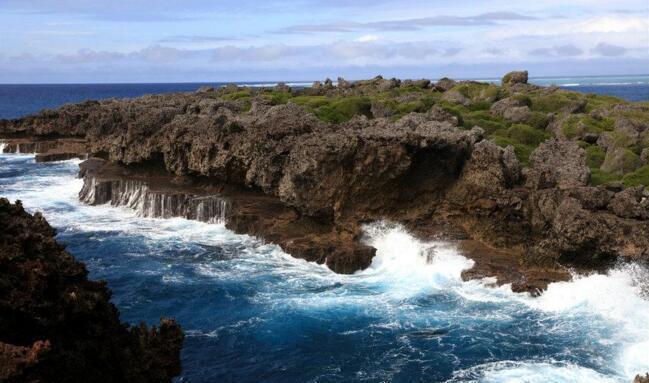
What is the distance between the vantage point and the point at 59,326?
57.1 feet

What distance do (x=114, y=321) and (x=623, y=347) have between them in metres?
20.9

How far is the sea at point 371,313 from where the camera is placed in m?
26.3

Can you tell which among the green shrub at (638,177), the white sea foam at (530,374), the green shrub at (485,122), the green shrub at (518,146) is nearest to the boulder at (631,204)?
the green shrub at (638,177)

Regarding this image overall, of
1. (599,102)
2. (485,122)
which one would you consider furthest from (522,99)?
(599,102)

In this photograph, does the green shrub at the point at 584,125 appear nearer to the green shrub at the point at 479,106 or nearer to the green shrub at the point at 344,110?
the green shrub at the point at 479,106

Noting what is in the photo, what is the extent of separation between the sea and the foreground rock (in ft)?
21.2

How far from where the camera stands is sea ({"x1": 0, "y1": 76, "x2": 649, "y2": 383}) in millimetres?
26297

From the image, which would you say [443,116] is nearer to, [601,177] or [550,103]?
[601,177]

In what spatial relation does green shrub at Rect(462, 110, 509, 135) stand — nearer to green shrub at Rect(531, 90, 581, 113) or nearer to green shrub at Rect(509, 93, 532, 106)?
green shrub at Rect(509, 93, 532, 106)

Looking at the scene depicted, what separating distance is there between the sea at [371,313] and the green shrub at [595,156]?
2109 cm

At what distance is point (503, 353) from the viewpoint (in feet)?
89.7

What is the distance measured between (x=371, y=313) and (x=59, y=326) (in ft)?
57.3

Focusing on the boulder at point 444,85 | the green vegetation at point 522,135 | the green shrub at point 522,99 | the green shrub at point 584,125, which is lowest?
the green vegetation at point 522,135

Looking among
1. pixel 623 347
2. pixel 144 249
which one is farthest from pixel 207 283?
pixel 623 347
